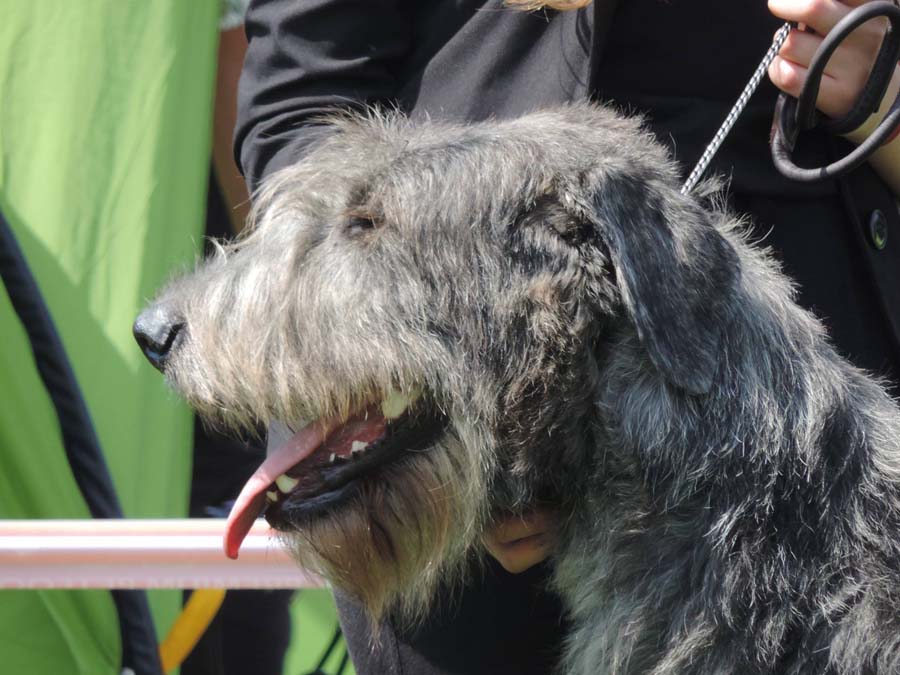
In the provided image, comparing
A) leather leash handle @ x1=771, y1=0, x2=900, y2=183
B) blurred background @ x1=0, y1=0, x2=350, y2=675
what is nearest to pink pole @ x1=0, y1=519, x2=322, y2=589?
blurred background @ x1=0, y1=0, x2=350, y2=675

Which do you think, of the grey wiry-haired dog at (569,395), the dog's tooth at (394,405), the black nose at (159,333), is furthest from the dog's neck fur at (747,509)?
the black nose at (159,333)

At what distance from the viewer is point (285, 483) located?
2150 millimetres

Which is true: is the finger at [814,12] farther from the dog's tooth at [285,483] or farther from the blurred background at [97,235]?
the blurred background at [97,235]

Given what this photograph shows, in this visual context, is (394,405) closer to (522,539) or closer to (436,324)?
(436,324)

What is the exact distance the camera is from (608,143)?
2.02 m

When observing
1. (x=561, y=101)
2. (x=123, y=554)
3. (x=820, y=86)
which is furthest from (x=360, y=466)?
(x=123, y=554)

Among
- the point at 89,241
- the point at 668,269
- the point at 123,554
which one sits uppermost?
the point at 668,269

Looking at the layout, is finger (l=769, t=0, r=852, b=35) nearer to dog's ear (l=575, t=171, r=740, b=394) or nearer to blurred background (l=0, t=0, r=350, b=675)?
dog's ear (l=575, t=171, r=740, b=394)

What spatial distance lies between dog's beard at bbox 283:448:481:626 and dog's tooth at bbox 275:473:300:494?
0.07 metres

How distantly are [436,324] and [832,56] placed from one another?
0.84 metres

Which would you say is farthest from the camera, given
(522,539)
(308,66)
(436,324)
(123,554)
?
(123,554)

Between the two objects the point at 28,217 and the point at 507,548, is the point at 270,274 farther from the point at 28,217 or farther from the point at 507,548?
the point at 28,217

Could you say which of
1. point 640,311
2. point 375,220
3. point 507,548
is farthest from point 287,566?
point 640,311

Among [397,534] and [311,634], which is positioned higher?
[397,534]
